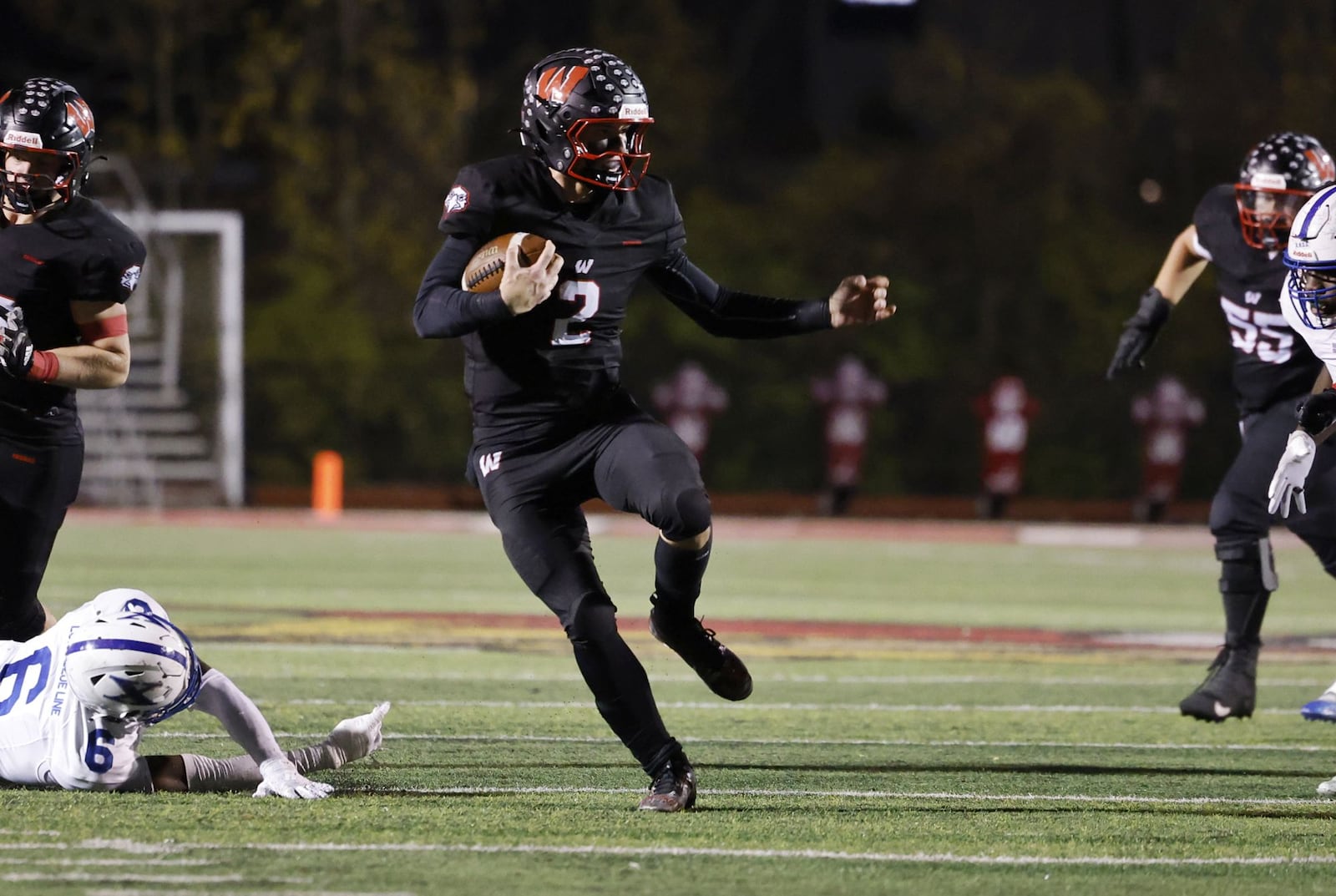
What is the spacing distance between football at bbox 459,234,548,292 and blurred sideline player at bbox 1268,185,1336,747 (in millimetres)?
2179

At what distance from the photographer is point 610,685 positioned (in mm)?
4715

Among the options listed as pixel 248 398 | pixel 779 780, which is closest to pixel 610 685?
pixel 779 780

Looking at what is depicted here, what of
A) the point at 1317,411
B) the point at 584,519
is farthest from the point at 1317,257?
the point at 584,519

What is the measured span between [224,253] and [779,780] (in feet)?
47.2

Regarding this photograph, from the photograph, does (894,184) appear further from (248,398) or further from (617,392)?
(617,392)

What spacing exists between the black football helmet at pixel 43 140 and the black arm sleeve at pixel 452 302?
3.98 ft

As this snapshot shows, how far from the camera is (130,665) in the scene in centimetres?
437

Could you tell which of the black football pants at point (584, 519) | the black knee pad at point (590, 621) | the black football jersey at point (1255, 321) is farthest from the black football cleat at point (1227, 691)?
the black knee pad at point (590, 621)

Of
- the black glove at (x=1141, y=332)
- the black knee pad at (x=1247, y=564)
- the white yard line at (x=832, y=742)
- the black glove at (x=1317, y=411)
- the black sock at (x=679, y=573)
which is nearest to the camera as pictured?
the black sock at (x=679, y=573)

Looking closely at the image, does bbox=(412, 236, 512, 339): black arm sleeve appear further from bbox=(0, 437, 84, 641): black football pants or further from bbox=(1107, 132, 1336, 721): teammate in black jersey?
bbox=(1107, 132, 1336, 721): teammate in black jersey

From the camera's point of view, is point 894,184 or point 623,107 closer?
point 623,107

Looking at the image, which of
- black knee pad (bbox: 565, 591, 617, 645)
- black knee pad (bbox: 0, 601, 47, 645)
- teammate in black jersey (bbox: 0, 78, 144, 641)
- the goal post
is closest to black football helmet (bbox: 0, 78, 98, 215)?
teammate in black jersey (bbox: 0, 78, 144, 641)

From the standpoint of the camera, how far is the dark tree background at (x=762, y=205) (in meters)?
21.5

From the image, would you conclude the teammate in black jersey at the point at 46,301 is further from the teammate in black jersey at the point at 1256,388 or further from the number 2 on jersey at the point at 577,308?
the teammate in black jersey at the point at 1256,388
